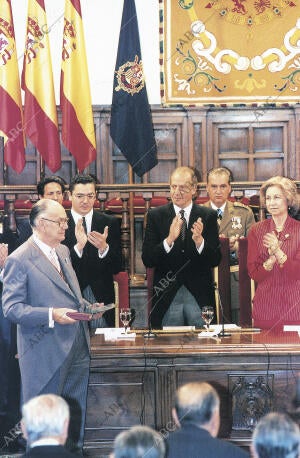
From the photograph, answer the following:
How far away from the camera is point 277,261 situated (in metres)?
4.81

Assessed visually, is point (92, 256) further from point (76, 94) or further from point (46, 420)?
point (46, 420)

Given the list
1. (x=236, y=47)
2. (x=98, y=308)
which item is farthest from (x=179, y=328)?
(x=236, y=47)

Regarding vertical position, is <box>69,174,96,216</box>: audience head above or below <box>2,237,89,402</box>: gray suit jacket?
above

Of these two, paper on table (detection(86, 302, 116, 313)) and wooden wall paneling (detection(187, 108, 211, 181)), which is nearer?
paper on table (detection(86, 302, 116, 313))

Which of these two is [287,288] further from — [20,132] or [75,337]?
[20,132]

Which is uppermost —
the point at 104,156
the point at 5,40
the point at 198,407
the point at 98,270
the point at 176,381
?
the point at 5,40

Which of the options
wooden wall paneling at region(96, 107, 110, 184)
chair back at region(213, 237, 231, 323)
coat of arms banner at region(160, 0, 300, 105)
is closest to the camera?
chair back at region(213, 237, 231, 323)

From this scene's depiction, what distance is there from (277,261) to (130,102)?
10.8ft

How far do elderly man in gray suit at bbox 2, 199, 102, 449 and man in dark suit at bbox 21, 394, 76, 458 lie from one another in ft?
4.78

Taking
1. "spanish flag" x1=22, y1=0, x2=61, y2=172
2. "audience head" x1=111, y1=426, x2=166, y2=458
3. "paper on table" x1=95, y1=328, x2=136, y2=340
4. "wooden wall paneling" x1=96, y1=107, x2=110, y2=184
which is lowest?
"paper on table" x1=95, y1=328, x2=136, y2=340

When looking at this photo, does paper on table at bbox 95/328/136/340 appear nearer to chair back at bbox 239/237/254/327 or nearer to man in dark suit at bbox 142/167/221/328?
man in dark suit at bbox 142/167/221/328

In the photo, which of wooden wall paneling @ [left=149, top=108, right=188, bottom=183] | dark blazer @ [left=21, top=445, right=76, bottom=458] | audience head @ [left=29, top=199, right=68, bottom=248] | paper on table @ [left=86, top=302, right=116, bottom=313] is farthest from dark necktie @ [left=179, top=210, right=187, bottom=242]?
wooden wall paneling @ [left=149, top=108, right=188, bottom=183]

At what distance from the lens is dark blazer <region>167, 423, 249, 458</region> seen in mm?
2568

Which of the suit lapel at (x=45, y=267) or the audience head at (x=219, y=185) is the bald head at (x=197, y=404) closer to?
the suit lapel at (x=45, y=267)
